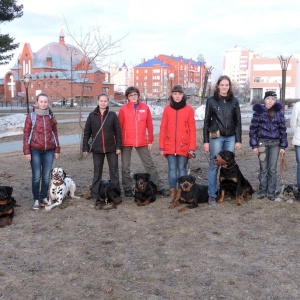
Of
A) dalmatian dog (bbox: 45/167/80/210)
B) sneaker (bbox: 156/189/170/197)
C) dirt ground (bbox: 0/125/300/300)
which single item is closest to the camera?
dirt ground (bbox: 0/125/300/300)

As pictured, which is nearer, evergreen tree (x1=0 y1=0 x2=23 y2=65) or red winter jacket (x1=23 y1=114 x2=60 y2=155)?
red winter jacket (x1=23 y1=114 x2=60 y2=155)

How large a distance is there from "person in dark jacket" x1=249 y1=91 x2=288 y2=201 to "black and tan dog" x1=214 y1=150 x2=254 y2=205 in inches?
16.7

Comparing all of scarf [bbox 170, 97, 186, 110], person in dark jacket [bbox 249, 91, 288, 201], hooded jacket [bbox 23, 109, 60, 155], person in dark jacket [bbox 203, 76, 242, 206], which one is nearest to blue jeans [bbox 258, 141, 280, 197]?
person in dark jacket [bbox 249, 91, 288, 201]

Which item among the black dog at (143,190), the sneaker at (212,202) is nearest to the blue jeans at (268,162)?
the sneaker at (212,202)

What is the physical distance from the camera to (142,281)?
3816 millimetres

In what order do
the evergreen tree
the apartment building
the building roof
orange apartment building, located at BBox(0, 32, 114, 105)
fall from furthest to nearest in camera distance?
the apartment building → the building roof → orange apartment building, located at BBox(0, 32, 114, 105) → the evergreen tree

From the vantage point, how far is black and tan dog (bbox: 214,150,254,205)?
5852 millimetres

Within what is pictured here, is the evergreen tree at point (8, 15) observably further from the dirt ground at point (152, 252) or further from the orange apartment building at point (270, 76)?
the orange apartment building at point (270, 76)

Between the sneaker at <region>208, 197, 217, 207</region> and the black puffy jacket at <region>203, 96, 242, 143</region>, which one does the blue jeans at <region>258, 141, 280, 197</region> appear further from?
the sneaker at <region>208, 197, 217, 207</region>

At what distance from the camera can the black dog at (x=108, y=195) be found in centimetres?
635

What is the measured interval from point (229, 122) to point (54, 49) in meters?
84.0

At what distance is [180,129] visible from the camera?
6.18 meters

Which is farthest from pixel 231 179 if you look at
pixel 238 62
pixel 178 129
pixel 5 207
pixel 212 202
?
pixel 238 62

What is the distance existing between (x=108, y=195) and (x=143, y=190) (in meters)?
0.58
